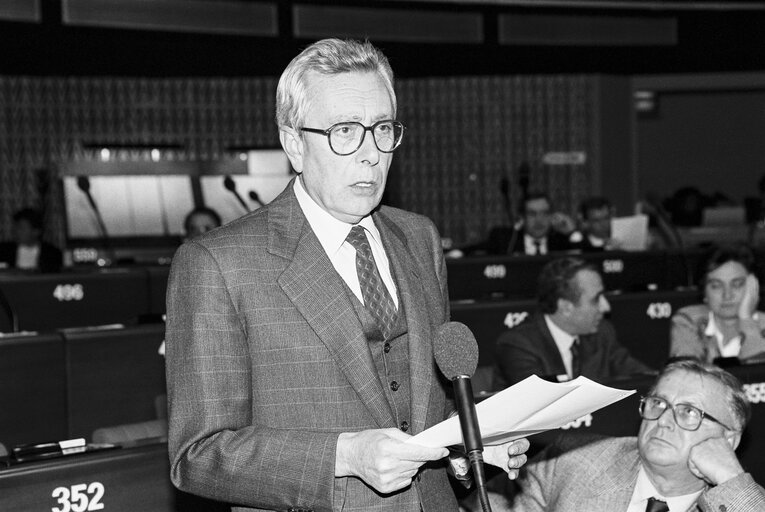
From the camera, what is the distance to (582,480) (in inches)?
92.7

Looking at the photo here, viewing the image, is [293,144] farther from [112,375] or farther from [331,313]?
[112,375]

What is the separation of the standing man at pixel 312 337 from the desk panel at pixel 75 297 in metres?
3.62

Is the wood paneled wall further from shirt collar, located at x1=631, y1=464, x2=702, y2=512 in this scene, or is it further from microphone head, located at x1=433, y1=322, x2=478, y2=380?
microphone head, located at x1=433, y1=322, x2=478, y2=380

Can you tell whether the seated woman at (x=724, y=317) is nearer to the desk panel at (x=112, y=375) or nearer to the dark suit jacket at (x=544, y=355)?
the dark suit jacket at (x=544, y=355)

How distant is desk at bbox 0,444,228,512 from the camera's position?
1.92 meters

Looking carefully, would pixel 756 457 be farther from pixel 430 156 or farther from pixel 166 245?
pixel 430 156

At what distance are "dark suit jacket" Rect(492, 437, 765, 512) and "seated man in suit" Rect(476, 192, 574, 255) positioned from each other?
5.50 meters

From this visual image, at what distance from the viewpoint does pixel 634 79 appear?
12297mm

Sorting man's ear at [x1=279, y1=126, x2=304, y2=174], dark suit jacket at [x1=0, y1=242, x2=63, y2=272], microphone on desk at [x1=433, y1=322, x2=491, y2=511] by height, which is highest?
man's ear at [x1=279, y1=126, x2=304, y2=174]

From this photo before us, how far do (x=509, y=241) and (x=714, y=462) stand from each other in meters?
5.95

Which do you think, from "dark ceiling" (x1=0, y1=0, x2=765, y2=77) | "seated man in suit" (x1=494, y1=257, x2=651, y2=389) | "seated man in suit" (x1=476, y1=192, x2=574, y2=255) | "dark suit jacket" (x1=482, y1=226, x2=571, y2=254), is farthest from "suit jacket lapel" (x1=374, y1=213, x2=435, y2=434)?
"dark ceiling" (x1=0, y1=0, x2=765, y2=77)

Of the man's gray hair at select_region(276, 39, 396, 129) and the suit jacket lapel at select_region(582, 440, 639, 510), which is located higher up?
the man's gray hair at select_region(276, 39, 396, 129)

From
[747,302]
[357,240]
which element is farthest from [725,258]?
[357,240]

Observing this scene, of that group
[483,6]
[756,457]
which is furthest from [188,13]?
[756,457]
